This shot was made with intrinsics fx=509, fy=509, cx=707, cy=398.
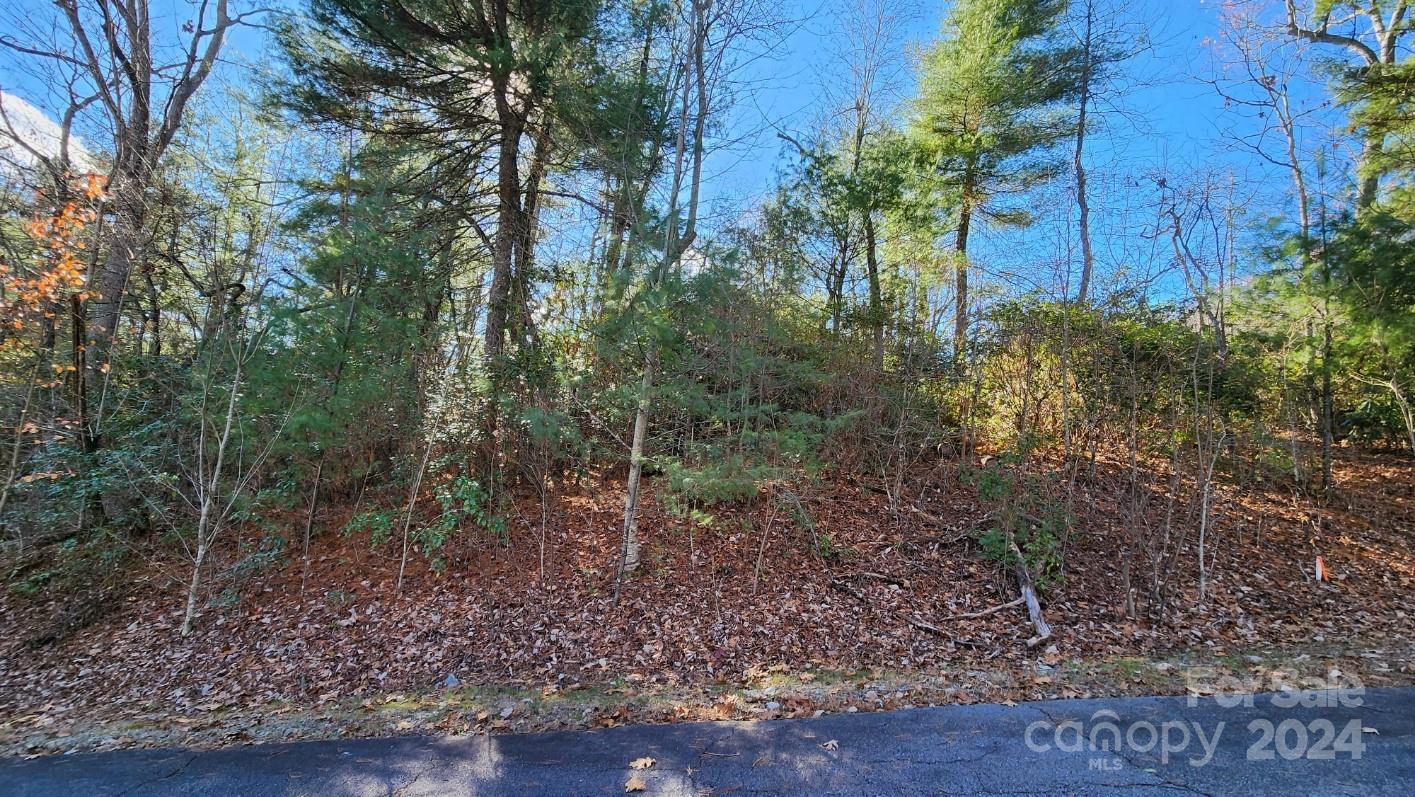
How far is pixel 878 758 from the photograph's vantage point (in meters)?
2.81

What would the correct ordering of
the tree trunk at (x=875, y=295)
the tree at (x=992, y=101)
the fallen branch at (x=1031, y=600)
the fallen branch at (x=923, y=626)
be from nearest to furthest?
the fallen branch at (x=1031, y=600) → the fallen branch at (x=923, y=626) → the tree trunk at (x=875, y=295) → the tree at (x=992, y=101)

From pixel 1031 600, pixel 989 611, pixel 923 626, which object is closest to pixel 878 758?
pixel 923 626

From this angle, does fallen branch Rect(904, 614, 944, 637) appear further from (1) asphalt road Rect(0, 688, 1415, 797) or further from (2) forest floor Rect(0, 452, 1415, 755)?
(1) asphalt road Rect(0, 688, 1415, 797)

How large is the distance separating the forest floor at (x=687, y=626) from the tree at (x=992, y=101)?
579cm

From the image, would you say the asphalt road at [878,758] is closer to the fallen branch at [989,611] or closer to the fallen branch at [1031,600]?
the fallen branch at [1031,600]

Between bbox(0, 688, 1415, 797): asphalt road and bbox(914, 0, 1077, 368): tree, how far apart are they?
7.51 meters

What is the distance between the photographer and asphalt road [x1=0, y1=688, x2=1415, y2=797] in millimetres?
2588

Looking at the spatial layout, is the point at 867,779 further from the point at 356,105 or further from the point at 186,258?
the point at 186,258

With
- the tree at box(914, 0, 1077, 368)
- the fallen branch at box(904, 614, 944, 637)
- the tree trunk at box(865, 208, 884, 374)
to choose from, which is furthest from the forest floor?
the tree at box(914, 0, 1077, 368)

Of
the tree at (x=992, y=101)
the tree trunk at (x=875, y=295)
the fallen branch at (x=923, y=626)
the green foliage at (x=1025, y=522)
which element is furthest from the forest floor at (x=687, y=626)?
the tree at (x=992, y=101)

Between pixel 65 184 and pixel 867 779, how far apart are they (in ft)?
32.9

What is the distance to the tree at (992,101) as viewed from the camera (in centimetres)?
957

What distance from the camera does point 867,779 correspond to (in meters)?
2.64

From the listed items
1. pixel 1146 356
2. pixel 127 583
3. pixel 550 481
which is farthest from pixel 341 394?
pixel 1146 356
